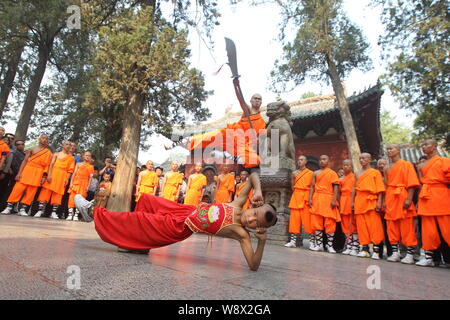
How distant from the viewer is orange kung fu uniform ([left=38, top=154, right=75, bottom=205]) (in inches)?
262

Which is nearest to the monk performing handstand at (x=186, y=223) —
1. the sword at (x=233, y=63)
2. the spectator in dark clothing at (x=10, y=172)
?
the sword at (x=233, y=63)

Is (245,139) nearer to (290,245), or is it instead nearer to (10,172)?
(290,245)

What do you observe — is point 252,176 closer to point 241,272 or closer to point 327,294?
point 241,272

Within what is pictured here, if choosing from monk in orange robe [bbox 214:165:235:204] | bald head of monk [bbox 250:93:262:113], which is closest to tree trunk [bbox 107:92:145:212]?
monk in orange robe [bbox 214:165:235:204]

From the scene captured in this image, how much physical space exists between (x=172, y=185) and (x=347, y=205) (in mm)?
4857

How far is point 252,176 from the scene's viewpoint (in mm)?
2580

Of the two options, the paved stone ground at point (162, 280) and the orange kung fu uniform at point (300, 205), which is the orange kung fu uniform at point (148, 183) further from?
the paved stone ground at point (162, 280)

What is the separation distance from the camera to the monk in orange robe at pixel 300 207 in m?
5.41

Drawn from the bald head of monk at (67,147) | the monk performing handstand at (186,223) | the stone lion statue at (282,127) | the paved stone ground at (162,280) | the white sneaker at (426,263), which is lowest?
the paved stone ground at (162,280)

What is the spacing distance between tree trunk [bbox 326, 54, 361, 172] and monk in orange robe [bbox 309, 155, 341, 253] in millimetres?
3705

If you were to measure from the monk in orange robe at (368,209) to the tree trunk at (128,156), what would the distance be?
16.7ft

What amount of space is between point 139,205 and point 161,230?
0.47 meters
